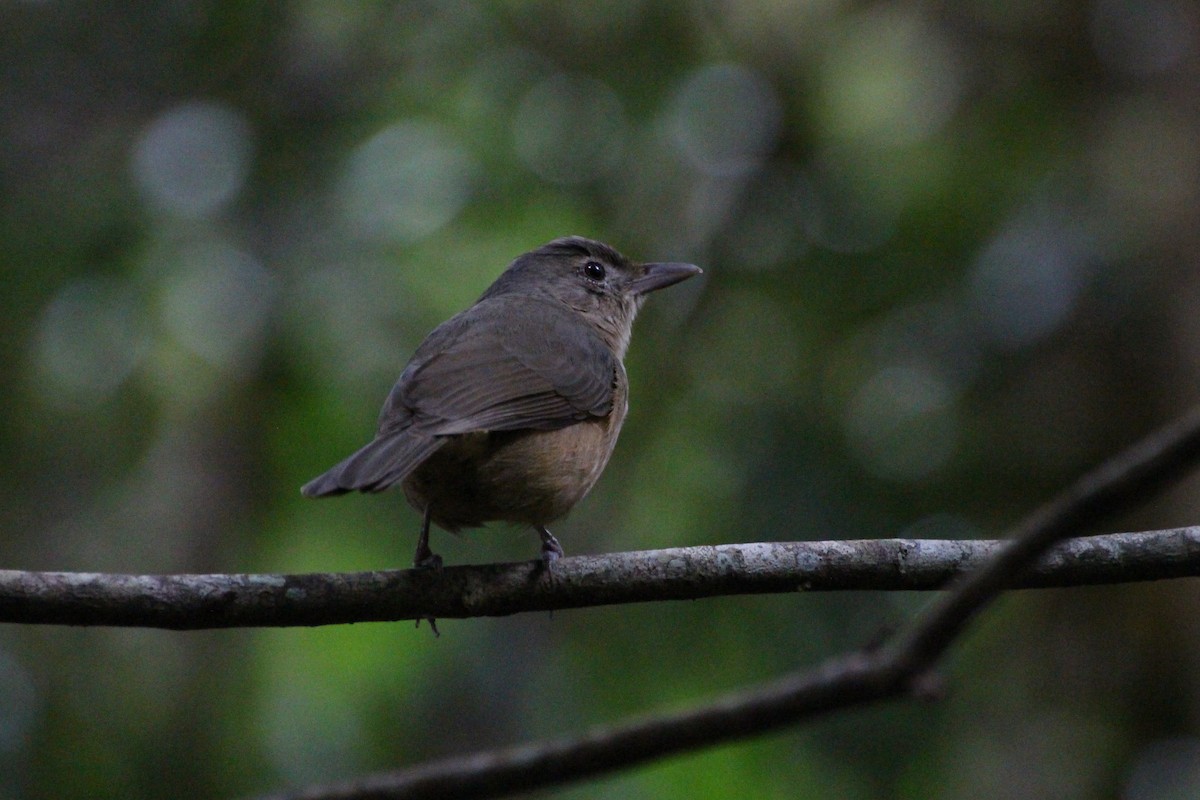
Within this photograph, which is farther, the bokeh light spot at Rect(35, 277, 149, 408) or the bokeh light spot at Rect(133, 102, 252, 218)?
the bokeh light spot at Rect(133, 102, 252, 218)

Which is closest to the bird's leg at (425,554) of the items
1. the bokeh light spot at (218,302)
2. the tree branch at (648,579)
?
the tree branch at (648,579)

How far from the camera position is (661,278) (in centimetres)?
579

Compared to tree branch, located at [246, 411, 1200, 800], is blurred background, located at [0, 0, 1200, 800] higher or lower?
lower

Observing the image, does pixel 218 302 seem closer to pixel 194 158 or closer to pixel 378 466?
pixel 194 158

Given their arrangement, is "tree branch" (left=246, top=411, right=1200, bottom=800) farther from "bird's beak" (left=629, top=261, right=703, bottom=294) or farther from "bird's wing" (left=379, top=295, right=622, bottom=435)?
"bird's beak" (left=629, top=261, right=703, bottom=294)

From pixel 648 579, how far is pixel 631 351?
11.8ft

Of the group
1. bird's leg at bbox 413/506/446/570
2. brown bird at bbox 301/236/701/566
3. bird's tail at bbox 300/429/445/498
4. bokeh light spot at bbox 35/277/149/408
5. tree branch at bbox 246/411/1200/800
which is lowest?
bokeh light spot at bbox 35/277/149/408

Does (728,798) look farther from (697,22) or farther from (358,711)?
(697,22)

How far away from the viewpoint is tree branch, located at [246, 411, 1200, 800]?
1566 mm

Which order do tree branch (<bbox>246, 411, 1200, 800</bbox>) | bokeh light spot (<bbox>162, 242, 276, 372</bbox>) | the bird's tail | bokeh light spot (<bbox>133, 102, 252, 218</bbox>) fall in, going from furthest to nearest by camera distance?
bokeh light spot (<bbox>133, 102, 252, 218</bbox>)
bokeh light spot (<bbox>162, 242, 276, 372</bbox>)
the bird's tail
tree branch (<bbox>246, 411, 1200, 800</bbox>)

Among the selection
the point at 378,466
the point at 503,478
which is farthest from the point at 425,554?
the point at 378,466

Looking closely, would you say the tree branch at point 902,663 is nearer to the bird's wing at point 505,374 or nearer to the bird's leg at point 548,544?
the bird's wing at point 505,374

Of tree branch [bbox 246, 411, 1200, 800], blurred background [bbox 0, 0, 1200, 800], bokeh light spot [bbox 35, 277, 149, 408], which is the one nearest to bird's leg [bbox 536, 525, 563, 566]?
blurred background [bbox 0, 0, 1200, 800]

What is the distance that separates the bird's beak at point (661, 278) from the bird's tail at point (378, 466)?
234 centimetres
